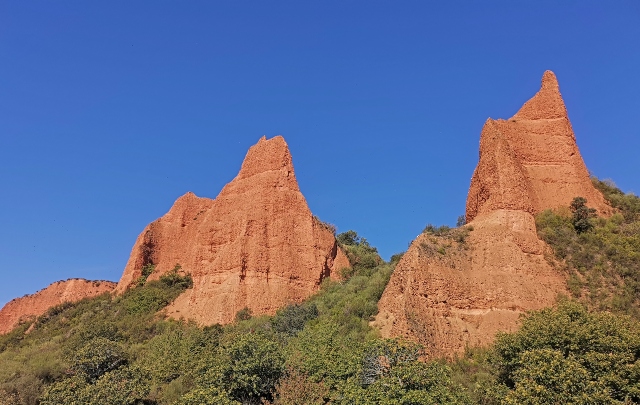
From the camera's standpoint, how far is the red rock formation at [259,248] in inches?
1451

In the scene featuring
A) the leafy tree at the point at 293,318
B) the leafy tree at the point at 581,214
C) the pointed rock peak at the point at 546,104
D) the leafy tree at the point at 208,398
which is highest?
the pointed rock peak at the point at 546,104

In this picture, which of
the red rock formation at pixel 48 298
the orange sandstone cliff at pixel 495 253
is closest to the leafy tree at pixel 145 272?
the red rock formation at pixel 48 298

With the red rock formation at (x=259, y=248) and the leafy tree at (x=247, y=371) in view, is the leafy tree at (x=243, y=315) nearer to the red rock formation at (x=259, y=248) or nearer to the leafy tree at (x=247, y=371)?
the red rock formation at (x=259, y=248)

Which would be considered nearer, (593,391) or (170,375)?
(593,391)

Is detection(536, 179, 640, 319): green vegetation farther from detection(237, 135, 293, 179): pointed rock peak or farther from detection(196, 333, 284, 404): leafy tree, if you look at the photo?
detection(237, 135, 293, 179): pointed rock peak

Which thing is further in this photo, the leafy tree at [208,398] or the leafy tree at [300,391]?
the leafy tree at [208,398]

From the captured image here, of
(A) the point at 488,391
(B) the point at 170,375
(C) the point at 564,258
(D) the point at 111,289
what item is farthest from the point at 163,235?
(A) the point at 488,391

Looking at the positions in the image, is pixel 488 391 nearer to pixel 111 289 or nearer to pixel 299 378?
pixel 299 378

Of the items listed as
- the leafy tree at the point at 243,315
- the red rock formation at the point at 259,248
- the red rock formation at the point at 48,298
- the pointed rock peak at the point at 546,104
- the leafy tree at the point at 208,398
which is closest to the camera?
the leafy tree at the point at 208,398

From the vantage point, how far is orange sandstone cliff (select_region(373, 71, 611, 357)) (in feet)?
81.3

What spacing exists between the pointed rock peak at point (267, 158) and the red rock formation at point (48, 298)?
24004mm

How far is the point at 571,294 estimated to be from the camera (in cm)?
2620

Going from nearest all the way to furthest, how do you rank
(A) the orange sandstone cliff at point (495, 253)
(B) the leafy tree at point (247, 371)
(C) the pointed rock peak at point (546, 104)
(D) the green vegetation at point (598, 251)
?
(B) the leafy tree at point (247, 371) → (A) the orange sandstone cliff at point (495, 253) → (D) the green vegetation at point (598, 251) → (C) the pointed rock peak at point (546, 104)

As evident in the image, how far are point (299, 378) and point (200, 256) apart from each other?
2316 centimetres
